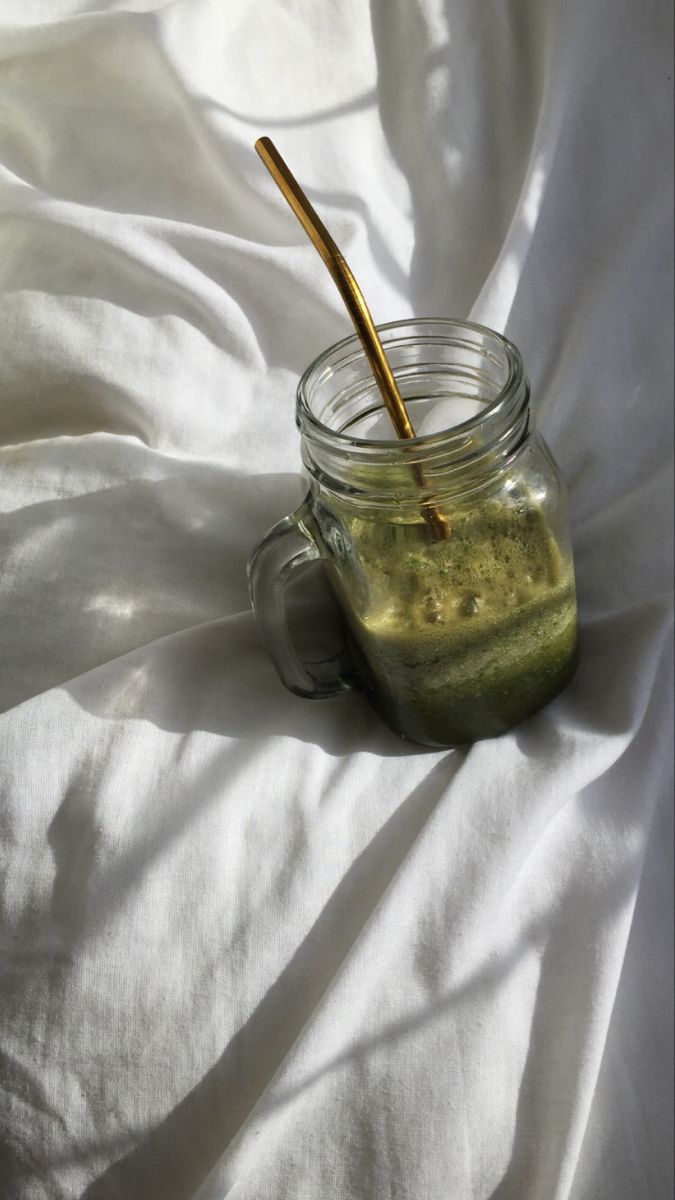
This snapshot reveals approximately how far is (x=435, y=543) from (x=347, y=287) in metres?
0.13

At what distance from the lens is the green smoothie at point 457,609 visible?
0.59 meters

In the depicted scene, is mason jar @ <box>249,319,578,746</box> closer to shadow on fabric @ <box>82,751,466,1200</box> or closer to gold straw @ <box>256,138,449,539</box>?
gold straw @ <box>256,138,449,539</box>

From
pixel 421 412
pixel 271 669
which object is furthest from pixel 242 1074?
pixel 421 412

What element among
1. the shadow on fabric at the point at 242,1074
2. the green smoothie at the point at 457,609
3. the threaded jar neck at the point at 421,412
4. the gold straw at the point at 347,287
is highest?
the gold straw at the point at 347,287

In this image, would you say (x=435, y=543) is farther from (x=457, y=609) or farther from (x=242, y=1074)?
(x=242, y=1074)

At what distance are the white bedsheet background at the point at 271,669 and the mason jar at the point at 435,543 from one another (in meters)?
0.04

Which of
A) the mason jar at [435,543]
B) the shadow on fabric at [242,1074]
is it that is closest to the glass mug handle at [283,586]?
the mason jar at [435,543]

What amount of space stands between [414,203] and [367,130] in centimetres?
5

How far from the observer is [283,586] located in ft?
2.10

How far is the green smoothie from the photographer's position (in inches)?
23.3

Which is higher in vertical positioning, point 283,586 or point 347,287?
point 347,287

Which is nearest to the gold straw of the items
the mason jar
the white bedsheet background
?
the mason jar

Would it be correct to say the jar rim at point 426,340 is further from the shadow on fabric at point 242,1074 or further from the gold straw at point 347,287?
the shadow on fabric at point 242,1074

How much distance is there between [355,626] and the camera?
0.64 metres
